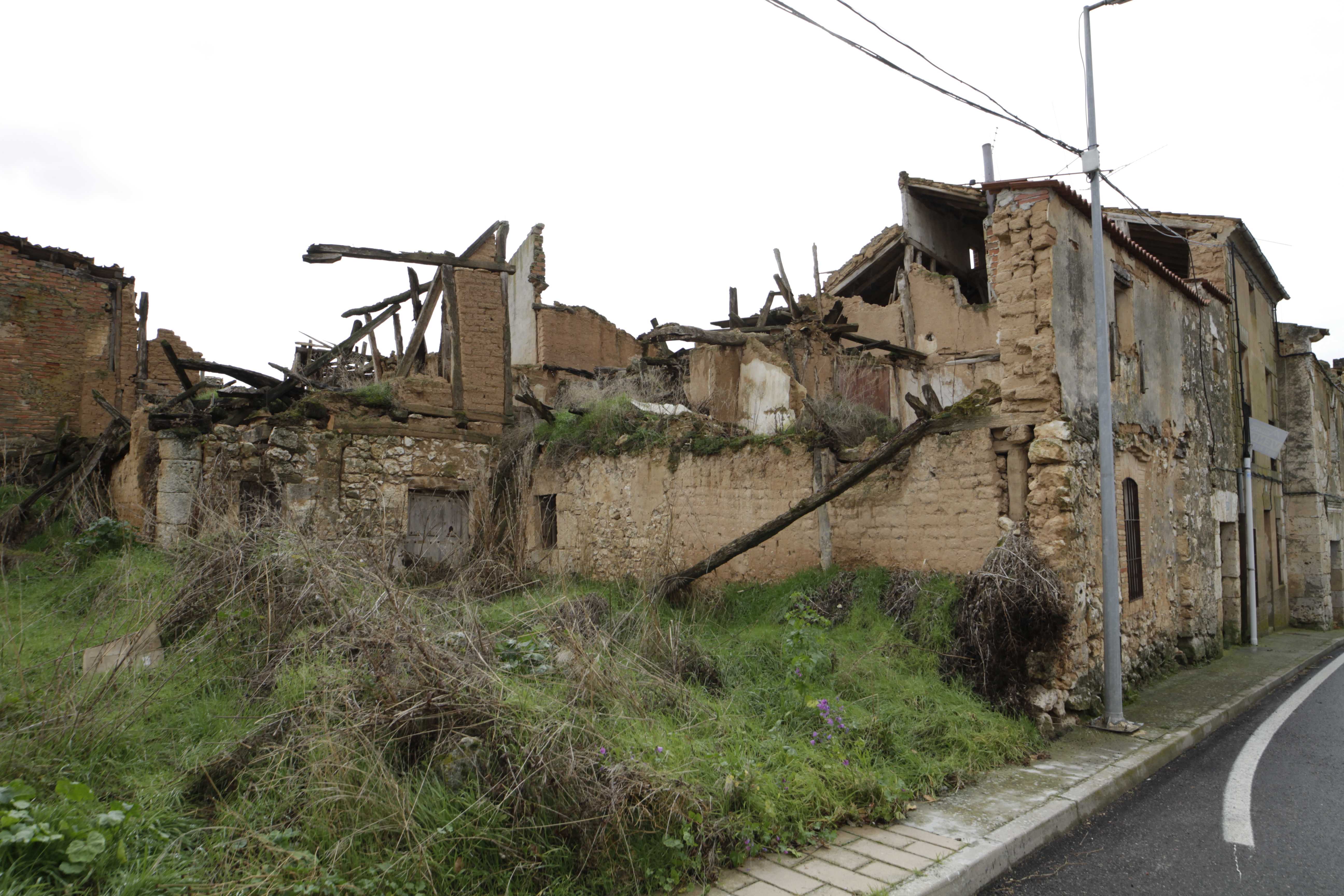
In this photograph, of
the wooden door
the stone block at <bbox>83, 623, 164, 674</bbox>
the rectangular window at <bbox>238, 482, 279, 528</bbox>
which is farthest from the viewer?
the wooden door

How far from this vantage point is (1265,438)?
14.3m

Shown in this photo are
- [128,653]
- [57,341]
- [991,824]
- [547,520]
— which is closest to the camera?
[128,653]

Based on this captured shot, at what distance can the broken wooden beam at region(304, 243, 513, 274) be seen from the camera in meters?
11.3

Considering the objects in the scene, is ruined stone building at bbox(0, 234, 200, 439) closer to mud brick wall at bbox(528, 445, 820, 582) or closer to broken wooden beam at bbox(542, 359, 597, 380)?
broken wooden beam at bbox(542, 359, 597, 380)

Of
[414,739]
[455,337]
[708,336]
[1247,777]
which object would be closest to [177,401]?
[455,337]

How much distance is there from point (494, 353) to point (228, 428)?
379cm

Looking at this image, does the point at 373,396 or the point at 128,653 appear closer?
the point at 128,653

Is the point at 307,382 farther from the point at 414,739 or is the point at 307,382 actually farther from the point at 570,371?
the point at 414,739

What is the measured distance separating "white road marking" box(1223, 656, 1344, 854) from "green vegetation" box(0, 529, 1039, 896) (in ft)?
4.53

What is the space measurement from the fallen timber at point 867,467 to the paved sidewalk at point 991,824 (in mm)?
2902

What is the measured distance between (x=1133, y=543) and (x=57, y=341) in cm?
1801

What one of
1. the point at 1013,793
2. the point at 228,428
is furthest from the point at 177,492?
the point at 1013,793

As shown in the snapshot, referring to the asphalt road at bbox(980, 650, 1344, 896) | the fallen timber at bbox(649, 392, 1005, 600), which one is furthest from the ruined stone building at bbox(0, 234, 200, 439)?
the asphalt road at bbox(980, 650, 1344, 896)

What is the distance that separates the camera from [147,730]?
4.39 metres
